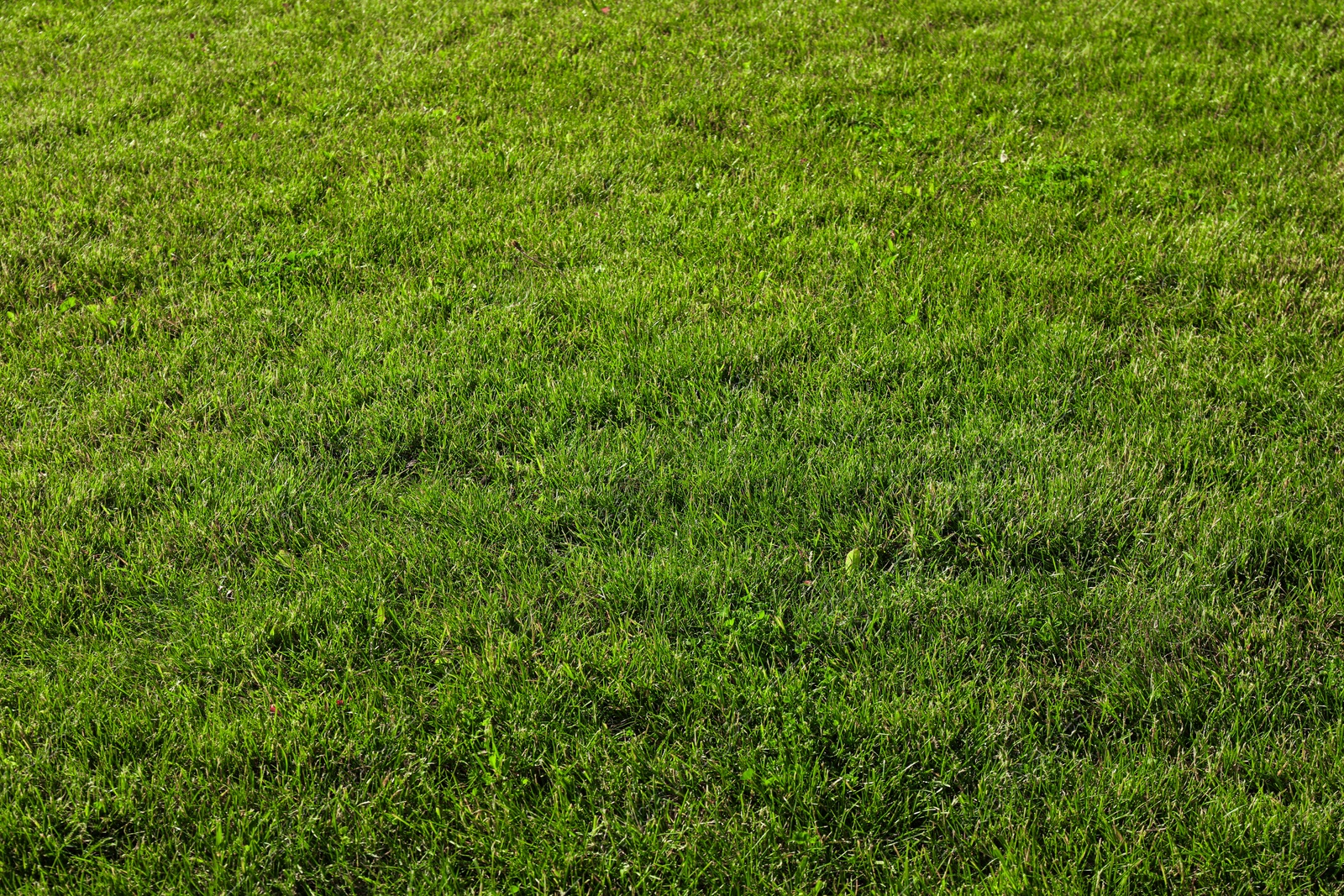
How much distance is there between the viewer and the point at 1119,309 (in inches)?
184

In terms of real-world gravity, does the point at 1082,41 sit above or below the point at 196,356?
above

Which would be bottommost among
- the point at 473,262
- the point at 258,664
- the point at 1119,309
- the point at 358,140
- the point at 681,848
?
the point at 681,848

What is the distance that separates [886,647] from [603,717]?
37.3 inches

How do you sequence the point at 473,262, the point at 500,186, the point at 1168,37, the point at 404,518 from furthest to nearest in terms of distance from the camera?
the point at 1168,37, the point at 500,186, the point at 473,262, the point at 404,518

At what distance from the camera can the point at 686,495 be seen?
3.79 metres

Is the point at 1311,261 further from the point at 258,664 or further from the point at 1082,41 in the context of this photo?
the point at 258,664

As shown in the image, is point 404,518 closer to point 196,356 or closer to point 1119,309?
point 196,356

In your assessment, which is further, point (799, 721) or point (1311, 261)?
point (1311, 261)

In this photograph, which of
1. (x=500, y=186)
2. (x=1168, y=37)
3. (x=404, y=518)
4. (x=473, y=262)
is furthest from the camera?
(x=1168, y=37)

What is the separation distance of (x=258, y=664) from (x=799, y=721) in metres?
1.74

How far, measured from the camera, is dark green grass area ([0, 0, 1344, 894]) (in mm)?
2660

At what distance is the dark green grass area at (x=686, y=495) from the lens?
8.73 ft

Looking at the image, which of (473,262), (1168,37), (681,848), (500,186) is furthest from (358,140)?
(1168,37)

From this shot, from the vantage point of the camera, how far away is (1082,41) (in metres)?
7.80
